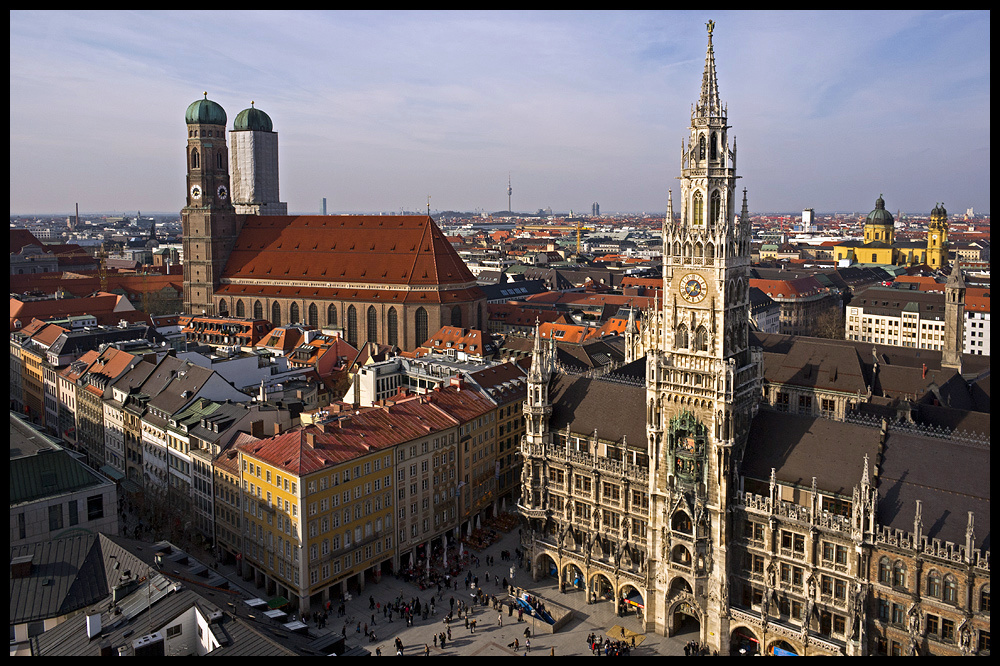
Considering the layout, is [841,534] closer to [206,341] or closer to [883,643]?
[883,643]

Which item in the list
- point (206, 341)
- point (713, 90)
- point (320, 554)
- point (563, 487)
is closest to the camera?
point (713, 90)

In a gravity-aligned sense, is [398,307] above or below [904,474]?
above

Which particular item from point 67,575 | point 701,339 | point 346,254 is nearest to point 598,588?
point 701,339

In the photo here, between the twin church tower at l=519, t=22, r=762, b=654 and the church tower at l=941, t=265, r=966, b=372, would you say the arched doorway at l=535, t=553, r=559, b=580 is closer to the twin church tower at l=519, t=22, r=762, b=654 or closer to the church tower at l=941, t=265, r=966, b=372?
the twin church tower at l=519, t=22, r=762, b=654

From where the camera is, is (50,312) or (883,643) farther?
(50,312)

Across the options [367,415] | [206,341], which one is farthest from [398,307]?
[367,415]

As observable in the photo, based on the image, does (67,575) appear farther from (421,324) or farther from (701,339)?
(421,324)
